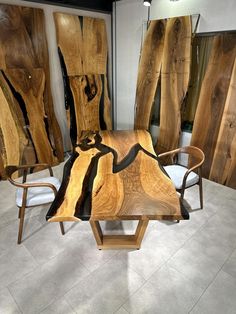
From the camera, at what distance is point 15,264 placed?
6.18ft

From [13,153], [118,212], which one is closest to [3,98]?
[13,153]

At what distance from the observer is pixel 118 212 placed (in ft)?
4.56

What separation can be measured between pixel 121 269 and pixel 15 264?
93cm

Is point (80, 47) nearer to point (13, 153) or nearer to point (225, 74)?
point (13, 153)

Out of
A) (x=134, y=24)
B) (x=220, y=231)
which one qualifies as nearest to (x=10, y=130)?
(x=134, y=24)

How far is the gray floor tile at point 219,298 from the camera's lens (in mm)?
1546

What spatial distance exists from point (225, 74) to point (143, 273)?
2406 mm

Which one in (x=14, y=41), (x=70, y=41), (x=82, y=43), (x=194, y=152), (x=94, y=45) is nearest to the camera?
(x=194, y=152)

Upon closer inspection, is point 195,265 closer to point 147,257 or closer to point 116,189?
→ point 147,257

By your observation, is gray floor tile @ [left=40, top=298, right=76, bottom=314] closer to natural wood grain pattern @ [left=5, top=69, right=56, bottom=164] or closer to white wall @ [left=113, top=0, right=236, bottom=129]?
natural wood grain pattern @ [left=5, top=69, right=56, bottom=164]

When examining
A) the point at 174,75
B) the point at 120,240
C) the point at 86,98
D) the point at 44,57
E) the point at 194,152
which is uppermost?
the point at 44,57

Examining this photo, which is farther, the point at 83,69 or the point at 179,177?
the point at 83,69

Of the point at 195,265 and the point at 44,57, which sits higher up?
the point at 44,57

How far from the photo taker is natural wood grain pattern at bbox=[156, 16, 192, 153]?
2830 millimetres
